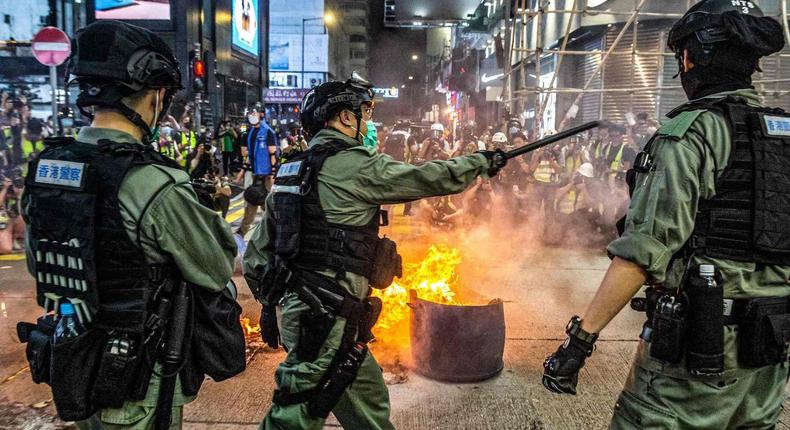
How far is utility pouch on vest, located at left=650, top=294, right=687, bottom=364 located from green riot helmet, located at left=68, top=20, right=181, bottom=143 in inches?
75.1

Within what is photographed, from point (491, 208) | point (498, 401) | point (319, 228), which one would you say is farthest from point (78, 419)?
point (491, 208)

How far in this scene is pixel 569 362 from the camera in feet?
6.32

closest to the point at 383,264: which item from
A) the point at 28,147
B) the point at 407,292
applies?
the point at 407,292

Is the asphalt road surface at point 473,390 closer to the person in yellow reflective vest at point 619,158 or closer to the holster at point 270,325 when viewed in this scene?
the holster at point 270,325

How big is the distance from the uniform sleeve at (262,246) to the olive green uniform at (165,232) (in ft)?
2.68

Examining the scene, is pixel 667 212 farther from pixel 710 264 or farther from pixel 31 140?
pixel 31 140

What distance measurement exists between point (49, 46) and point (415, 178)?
29.4ft

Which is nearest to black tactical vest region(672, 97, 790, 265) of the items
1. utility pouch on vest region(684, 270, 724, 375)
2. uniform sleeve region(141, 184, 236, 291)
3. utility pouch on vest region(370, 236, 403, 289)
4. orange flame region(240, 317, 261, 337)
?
utility pouch on vest region(684, 270, 724, 375)

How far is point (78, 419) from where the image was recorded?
182cm

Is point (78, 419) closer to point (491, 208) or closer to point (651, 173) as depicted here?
point (651, 173)

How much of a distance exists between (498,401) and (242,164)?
37.0 ft

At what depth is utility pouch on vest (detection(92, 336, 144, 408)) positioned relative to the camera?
1.78 m

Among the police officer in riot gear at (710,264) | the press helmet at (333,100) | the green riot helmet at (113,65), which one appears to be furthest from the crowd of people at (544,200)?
the green riot helmet at (113,65)

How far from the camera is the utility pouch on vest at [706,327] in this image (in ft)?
5.96
